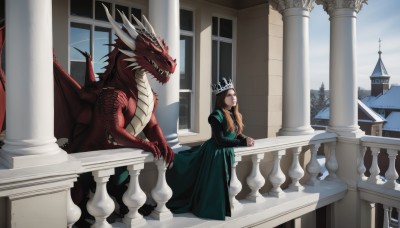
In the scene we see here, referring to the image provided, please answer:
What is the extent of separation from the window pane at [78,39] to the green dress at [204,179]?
2630 millimetres

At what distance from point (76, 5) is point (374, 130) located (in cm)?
2087

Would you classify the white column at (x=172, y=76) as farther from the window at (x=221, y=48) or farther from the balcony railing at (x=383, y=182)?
the window at (x=221, y=48)

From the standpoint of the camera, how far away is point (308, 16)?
191 inches

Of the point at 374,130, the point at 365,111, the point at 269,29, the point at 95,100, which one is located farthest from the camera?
the point at 374,130

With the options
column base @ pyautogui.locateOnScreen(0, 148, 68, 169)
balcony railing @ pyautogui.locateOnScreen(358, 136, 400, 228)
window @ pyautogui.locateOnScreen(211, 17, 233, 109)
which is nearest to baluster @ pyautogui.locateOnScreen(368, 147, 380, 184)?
balcony railing @ pyautogui.locateOnScreen(358, 136, 400, 228)

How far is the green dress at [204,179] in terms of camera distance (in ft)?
10.8

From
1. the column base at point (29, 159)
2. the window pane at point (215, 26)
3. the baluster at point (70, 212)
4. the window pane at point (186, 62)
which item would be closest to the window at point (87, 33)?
the window pane at point (186, 62)

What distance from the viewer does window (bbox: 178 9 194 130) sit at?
6211mm

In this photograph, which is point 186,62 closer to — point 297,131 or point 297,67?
point 297,67

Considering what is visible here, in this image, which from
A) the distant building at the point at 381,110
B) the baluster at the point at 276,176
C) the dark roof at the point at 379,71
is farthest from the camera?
the dark roof at the point at 379,71

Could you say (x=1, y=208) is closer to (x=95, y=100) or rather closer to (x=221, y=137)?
(x=95, y=100)

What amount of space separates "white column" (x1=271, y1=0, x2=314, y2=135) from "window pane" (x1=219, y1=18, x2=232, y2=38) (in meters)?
2.10

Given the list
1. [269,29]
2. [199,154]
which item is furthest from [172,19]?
[269,29]

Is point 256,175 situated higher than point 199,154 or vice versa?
point 199,154
